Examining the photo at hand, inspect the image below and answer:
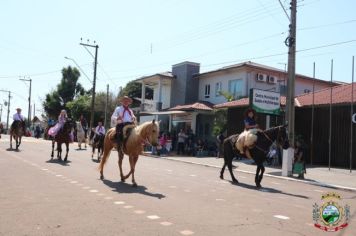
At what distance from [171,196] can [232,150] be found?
5.04m

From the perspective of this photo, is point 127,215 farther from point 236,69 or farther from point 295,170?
point 236,69

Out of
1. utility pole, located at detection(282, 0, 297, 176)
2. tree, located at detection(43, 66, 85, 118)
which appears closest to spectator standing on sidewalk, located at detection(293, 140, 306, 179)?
utility pole, located at detection(282, 0, 297, 176)

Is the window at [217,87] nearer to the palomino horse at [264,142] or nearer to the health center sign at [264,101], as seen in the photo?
the health center sign at [264,101]

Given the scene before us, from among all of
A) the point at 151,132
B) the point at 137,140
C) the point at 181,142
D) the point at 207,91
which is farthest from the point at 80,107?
the point at 151,132

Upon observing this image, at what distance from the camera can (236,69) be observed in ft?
119

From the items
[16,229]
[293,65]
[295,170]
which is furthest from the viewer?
[293,65]

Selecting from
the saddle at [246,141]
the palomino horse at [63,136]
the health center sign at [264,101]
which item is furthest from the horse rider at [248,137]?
the palomino horse at [63,136]

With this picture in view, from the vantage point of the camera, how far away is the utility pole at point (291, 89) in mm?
18484

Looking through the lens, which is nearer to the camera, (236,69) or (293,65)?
(293,65)

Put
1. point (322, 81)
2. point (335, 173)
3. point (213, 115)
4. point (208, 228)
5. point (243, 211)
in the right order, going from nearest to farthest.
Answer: point (208, 228)
point (243, 211)
point (335, 173)
point (213, 115)
point (322, 81)

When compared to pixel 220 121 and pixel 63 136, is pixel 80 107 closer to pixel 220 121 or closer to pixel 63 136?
pixel 220 121

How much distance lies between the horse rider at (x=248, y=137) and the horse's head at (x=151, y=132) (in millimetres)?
3294

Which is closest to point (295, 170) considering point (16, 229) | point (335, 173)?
point (335, 173)

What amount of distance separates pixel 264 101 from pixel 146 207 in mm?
13642
